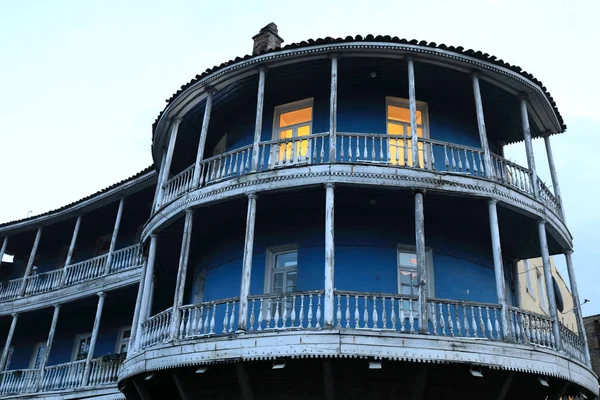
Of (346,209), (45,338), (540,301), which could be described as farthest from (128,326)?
(540,301)

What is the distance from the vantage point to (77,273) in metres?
22.6

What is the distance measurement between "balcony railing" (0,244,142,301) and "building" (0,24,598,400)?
8.83 feet

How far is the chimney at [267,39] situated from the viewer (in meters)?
19.5

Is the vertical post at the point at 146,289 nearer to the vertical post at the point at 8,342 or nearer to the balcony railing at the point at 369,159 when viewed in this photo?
the balcony railing at the point at 369,159

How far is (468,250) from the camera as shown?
14656mm

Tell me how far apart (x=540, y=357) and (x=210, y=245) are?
8.72 meters

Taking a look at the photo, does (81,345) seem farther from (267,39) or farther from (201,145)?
(267,39)

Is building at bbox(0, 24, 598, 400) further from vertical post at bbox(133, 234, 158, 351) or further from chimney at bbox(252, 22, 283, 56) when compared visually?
chimney at bbox(252, 22, 283, 56)

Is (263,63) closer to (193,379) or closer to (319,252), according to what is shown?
(319,252)

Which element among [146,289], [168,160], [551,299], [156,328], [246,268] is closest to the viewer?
[246,268]

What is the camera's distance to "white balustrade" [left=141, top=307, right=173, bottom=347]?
43.1 feet

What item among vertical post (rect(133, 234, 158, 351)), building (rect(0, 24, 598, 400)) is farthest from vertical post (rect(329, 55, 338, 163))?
vertical post (rect(133, 234, 158, 351))

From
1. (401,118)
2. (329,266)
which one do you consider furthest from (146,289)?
(401,118)

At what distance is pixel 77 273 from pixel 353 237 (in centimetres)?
1307
